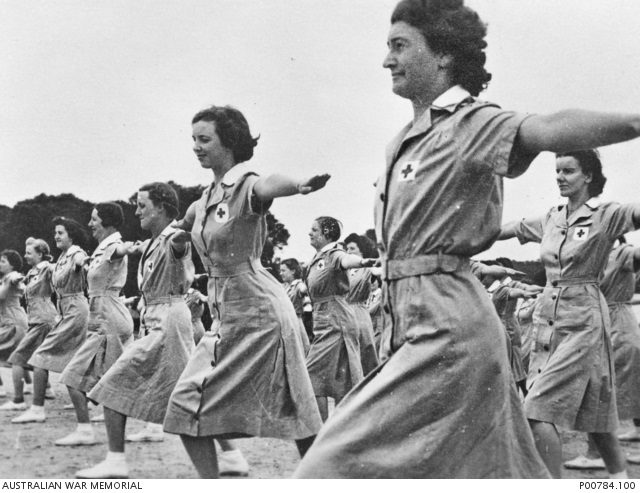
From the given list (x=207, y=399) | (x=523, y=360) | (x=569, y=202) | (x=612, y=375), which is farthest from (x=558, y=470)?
(x=523, y=360)

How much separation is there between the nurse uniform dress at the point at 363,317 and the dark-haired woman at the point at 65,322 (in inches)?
114

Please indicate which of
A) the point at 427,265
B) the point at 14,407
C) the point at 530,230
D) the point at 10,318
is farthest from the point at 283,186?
the point at 10,318

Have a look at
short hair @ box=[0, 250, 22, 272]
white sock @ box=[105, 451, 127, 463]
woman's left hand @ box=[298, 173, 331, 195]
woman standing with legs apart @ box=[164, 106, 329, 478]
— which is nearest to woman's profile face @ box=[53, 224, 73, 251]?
short hair @ box=[0, 250, 22, 272]

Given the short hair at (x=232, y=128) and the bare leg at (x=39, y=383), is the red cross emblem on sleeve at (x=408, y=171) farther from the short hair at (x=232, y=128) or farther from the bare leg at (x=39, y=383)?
the bare leg at (x=39, y=383)

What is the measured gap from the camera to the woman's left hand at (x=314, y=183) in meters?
3.99

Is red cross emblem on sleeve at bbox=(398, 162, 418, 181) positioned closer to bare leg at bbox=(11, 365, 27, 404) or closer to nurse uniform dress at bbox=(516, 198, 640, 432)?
nurse uniform dress at bbox=(516, 198, 640, 432)

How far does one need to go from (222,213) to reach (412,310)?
2.12m

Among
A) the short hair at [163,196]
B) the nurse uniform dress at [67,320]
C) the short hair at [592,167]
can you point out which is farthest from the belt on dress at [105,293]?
the short hair at [592,167]

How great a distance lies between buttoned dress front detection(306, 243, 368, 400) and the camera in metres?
8.76

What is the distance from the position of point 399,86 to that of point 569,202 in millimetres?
2617

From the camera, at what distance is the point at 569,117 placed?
270 centimetres

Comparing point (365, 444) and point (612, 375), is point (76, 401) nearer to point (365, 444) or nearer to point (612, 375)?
point (612, 375)

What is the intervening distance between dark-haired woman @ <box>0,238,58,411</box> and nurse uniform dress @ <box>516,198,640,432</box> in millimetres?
6844

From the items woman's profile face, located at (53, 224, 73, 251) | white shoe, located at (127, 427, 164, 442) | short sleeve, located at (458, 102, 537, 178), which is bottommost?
white shoe, located at (127, 427, 164, 442)
